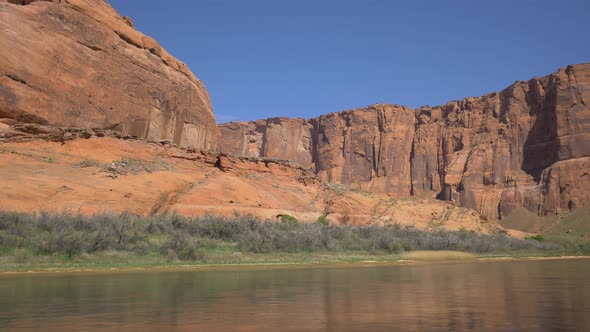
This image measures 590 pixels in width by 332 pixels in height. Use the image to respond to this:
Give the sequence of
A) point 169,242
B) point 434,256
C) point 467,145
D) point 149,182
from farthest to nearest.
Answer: point 467,145 → point 149,182 → point 434,256 → point 169,242

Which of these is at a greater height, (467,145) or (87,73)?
(467,145)

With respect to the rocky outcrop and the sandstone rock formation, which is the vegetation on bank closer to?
the sandstone rock formation

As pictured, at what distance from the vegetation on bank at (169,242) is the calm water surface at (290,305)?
690cm

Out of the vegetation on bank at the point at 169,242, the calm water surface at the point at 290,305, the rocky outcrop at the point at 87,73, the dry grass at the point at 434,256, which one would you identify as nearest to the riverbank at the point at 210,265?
the vegetation on bank at the point at 169,242

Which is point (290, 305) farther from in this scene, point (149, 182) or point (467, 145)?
point (467, 145)

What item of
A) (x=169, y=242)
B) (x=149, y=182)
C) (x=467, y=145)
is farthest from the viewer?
(x=467, y=145)

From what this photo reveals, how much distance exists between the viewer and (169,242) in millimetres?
26391

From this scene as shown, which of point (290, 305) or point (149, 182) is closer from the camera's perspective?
point (290, 305)

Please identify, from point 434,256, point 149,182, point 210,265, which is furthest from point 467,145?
point 210,265

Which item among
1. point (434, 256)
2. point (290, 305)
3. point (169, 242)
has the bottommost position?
point (290, 305)

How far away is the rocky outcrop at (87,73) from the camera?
39.4m

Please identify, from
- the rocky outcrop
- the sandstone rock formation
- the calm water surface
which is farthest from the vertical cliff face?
the calm water surface

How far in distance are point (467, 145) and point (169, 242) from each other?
4496 inches

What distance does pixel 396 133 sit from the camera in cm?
14012
